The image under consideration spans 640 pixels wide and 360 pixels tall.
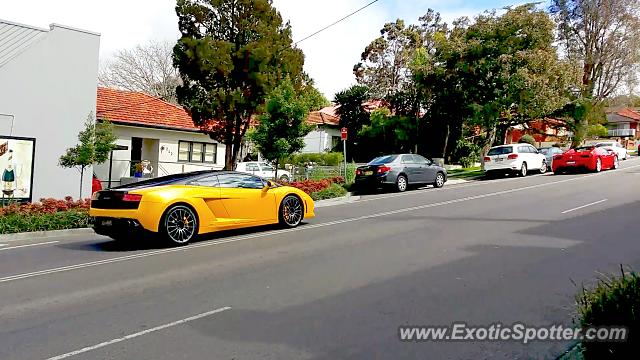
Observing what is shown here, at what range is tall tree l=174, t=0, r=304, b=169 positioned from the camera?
63.8 feet

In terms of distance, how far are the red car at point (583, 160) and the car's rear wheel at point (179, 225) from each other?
2155 centimetres

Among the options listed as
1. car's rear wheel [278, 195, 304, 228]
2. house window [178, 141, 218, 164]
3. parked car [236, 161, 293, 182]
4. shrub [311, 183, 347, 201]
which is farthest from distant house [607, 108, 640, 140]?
car's rear wheel [278, 195, 304, 228]

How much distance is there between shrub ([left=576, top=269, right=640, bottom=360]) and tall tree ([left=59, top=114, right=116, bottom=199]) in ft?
44.8

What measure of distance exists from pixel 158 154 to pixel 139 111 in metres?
2.57

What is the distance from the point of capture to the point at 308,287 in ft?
20.9

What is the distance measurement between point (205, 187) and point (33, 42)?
1029 centimetres

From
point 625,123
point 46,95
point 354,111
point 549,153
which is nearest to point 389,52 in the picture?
point 354,111

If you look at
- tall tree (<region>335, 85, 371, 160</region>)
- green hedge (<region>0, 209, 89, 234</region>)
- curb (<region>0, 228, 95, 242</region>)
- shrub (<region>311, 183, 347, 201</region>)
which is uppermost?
tall tree (<region>335, 85, 371, 160</region>)

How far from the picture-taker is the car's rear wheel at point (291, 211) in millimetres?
11539

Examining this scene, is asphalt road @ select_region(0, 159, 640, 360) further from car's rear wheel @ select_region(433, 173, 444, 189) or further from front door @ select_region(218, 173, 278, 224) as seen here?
car's rear wheel @ select_region(433, 173, 444, 189)

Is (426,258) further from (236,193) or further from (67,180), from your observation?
(67,180)

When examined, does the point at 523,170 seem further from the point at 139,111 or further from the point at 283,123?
the point at 139,111

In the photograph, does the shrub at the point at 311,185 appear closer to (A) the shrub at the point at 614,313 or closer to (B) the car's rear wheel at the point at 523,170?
(B) the car's rear wheel at the point at 523,170

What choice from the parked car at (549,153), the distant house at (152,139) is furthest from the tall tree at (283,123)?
the parked car at (549,153)
